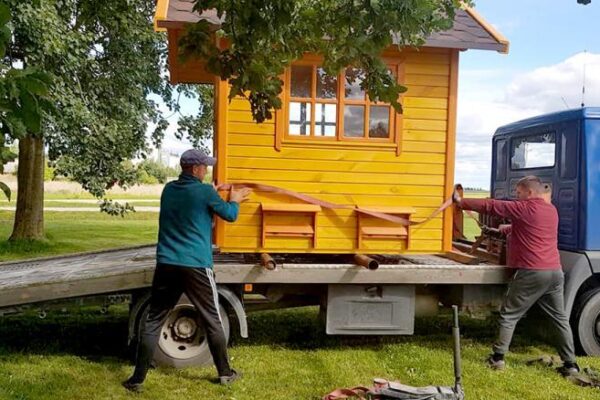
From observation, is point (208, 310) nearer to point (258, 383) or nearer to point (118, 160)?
point (258, 383)

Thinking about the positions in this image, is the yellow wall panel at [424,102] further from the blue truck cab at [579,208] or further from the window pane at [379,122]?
the blue truck cab at [579,208]

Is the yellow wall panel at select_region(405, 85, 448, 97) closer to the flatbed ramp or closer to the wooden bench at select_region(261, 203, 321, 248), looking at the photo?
the wooden bench at select_region(261, 203, 321, 248)

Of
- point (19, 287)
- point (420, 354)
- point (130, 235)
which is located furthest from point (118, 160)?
point (420, 354)

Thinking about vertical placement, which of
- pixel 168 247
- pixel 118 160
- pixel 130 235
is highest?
pixel 118 160

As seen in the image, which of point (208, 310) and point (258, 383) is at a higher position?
point (208, 310)

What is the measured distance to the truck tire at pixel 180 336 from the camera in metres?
6.08

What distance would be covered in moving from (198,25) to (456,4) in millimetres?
1525

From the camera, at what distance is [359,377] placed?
5859mm

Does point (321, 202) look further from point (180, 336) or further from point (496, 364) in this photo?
point (496, 364)

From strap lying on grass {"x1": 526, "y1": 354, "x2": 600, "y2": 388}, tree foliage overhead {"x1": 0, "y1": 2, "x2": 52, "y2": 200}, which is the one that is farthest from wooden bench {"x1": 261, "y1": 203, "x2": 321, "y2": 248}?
tree foliage overhead {"x1": 0, "y1": 2, "x2": 52, "y2": 200}

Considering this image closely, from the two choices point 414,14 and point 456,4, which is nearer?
point 414,14

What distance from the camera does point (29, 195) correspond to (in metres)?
16.0

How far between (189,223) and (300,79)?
6.89 ft

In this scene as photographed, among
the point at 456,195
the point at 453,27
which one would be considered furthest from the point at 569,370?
the point at 453,27
